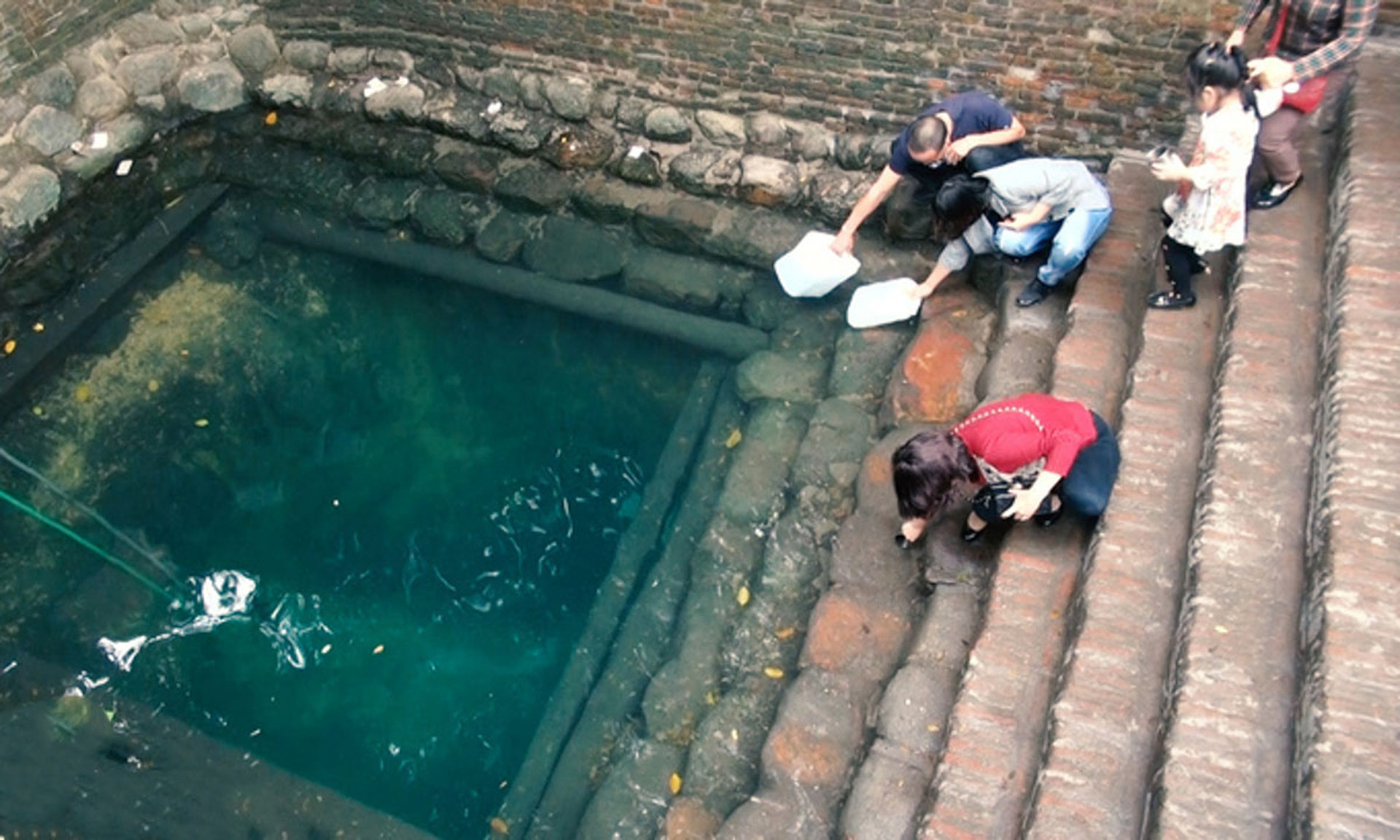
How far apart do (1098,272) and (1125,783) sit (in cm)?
253

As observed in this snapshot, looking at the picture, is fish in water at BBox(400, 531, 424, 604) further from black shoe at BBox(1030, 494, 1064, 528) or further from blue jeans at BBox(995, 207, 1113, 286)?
blue jeans at BBox(995, 207, 1113, 286)

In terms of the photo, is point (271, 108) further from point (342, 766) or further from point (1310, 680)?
point (1310, 680)

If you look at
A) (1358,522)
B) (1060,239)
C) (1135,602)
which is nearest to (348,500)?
(1060,239)

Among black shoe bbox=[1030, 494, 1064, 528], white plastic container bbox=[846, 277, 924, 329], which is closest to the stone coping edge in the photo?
white plastic container bbox=[846, 277, 924, 329]

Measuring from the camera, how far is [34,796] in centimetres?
532

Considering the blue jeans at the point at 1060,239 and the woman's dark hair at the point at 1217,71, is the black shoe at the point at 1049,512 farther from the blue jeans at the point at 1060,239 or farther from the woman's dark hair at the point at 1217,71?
the woman's dark hair at the point at 1217,71

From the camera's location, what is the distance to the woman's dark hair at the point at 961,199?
546 cm

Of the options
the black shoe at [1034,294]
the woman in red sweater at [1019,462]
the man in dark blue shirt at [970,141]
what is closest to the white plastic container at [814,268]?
the man in dark blue shirt at [970,141]

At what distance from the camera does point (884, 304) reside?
6.15 meters

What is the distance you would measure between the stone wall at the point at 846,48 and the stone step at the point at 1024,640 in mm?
1118

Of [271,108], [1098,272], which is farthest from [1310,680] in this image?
[271,108]

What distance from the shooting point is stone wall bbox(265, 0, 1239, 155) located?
5.81 metres

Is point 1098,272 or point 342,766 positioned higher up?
point 1098,272

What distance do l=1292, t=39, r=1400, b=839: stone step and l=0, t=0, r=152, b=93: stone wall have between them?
7065 mm
